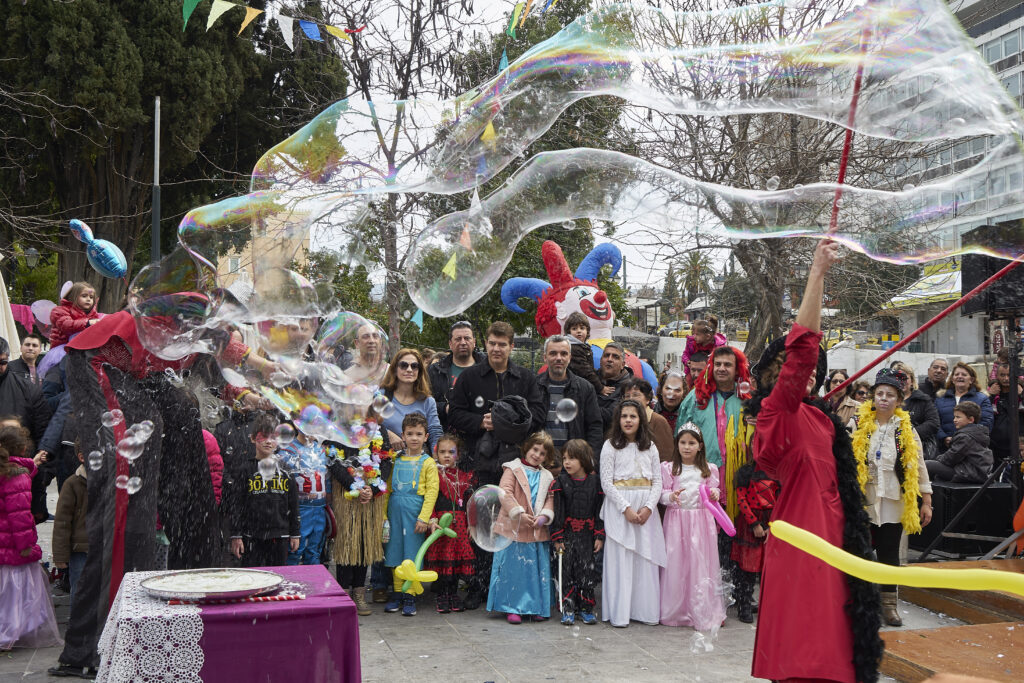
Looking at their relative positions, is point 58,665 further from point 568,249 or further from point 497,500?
point 568,249

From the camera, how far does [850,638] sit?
11.6 feet

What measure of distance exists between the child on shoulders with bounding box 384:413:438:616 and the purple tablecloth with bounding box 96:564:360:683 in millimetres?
3056

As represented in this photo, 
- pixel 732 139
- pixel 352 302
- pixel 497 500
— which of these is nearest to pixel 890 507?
pixel 497 500

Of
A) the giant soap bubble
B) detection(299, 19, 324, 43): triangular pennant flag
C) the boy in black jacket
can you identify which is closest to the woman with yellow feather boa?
the giant soap bubble

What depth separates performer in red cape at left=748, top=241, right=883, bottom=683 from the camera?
3.51 m

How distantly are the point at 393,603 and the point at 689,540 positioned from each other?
2.18 m

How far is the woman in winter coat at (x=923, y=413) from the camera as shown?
9.13 m

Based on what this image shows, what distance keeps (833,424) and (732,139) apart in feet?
22.3

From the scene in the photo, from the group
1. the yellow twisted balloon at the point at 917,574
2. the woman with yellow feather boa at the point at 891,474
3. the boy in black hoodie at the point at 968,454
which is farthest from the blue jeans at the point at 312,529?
the boy in black hoodie at the point at 968,454

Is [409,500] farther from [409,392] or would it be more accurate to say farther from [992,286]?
[992,286]

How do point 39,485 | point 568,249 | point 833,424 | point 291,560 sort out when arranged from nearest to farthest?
1. point 833,424
2. point 291,560
3. point 39,485
4. point 568,249

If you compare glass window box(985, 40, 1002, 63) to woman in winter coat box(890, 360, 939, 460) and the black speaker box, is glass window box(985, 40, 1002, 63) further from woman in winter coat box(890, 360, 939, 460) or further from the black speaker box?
the black speaker box

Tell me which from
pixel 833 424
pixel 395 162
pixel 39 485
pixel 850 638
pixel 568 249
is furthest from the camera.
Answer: pixel 568 249

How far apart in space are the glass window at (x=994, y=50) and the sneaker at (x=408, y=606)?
51.0 ft
